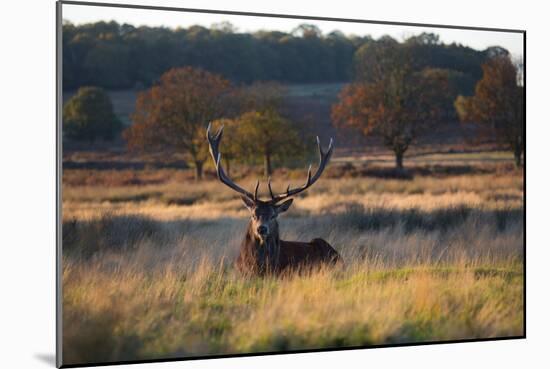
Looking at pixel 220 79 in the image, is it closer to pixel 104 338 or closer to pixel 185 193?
pixel 185 193

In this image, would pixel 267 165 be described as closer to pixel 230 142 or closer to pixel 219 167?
pixel 230 142

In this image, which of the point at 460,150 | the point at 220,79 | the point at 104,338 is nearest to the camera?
the point at 104,338

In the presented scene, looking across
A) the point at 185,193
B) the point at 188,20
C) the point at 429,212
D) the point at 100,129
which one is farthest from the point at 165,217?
the point at 429,212

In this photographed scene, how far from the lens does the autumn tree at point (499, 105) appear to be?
10.7 meters

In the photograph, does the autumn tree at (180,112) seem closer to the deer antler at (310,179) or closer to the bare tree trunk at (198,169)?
the bare tree trunk at (198,169)

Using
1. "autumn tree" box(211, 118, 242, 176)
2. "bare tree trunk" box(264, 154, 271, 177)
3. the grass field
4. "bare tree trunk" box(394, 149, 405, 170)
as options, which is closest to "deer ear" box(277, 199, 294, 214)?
the grass field

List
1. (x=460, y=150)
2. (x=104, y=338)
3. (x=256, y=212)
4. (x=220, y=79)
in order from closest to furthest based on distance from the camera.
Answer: (x=104, y=338) → (x=256, y=212) → (x=220, y=79) → (x=460, y=150)

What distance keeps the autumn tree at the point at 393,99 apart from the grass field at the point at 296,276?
0.41 m

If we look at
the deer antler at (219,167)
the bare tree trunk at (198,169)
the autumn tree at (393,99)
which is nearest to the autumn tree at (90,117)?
the deer antler at (219,167)

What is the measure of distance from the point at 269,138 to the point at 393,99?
133 centimetres

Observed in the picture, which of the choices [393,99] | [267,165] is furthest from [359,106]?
[267,165]

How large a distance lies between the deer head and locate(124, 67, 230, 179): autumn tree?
473mm

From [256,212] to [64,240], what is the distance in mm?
1731

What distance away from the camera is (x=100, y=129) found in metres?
9.53
